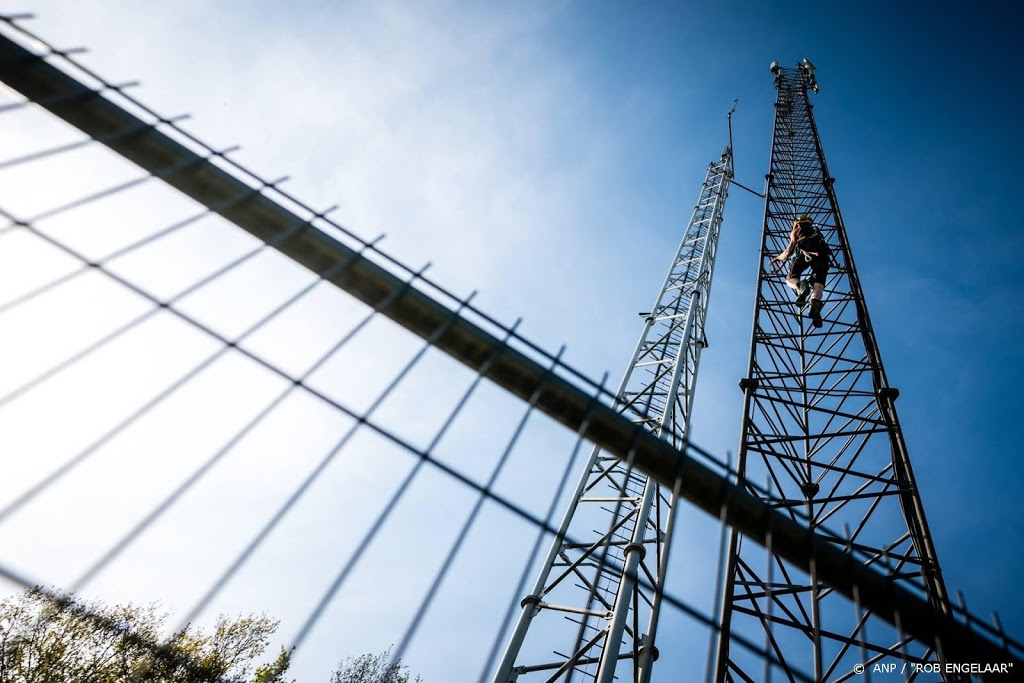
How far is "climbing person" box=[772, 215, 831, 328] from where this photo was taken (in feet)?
27.5

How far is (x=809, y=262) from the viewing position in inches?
333

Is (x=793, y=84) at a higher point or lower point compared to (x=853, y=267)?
higher

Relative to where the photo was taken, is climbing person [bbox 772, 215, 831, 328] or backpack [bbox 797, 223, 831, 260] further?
backpack [bbox 797, 223, 831, 260]

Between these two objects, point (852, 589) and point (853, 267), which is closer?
point (852, 589)

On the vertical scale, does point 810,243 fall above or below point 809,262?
above

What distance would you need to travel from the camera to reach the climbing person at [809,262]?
27.5 ft

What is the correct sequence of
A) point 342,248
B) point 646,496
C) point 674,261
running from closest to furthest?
1. point 342,248
2. point 646,496
3. point 674,261

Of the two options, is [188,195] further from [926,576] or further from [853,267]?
[853,267]

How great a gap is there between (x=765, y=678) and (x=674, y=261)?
1112 cm

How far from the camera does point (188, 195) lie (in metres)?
3.65

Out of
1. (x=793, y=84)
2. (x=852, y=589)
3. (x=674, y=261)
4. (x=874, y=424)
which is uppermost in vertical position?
(x=793, y=84)

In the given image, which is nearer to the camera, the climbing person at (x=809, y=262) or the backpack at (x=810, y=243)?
the climbing person at (x=809, y=262)

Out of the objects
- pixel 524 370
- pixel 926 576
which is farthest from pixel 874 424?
pixel 524 370

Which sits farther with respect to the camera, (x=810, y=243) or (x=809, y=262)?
(x=810, y=243)
